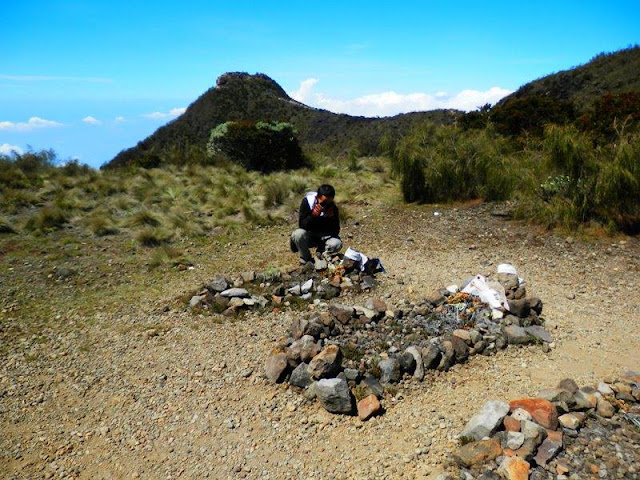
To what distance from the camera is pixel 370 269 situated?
6.56 m

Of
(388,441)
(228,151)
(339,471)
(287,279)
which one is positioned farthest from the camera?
(228,151)

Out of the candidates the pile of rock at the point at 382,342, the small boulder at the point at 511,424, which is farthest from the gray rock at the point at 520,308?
the small boulder at the point at 511,424

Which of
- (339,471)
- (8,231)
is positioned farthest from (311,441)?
(8,231)

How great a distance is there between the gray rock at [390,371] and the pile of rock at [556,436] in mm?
839

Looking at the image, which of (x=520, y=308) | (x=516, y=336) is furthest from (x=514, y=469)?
(x=520, y=308)

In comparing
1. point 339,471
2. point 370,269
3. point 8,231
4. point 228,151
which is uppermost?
point 228,151

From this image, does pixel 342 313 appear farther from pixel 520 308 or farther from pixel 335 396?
pixel 520 308

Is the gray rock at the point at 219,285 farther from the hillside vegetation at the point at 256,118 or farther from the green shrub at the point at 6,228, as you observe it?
the hillside vegetation at the point at 256,118

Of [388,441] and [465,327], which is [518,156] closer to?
[465,327]

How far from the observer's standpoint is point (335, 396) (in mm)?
3781

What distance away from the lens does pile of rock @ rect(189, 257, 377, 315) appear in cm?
575

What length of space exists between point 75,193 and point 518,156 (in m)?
10.6

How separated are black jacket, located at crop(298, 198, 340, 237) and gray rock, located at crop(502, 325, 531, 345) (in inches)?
117

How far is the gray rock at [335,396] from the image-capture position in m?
3.76
